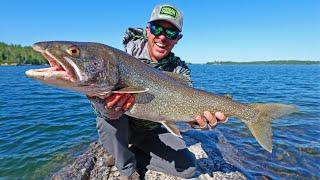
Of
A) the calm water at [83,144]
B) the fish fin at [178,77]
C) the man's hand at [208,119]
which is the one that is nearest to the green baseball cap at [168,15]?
the fish fin at [178,77]

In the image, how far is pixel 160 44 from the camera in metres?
6.08

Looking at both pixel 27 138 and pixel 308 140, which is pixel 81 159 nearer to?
pixel 27 138

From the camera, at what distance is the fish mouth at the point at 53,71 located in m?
3.76

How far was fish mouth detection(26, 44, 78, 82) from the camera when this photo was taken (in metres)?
3.76

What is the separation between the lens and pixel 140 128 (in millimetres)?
6609

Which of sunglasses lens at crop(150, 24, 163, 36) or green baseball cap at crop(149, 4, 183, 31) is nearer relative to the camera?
green baseball cap at crop(149, 4, 183, 31)

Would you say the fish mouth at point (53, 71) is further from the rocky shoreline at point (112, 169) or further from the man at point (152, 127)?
the rocky shoreline at point (112, 169)

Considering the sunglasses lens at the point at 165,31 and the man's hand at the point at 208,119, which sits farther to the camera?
the sunglasses lens at the point at 165,31

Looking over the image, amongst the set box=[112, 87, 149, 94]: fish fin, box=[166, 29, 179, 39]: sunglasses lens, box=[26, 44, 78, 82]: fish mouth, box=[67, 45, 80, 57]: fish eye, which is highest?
box=[166, 29, 179, 39]: sunglasses lens

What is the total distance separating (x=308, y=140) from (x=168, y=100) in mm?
8141

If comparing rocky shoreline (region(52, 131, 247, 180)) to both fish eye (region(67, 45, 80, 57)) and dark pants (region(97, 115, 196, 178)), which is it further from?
fish eye (region(67, 45, 80, 57))

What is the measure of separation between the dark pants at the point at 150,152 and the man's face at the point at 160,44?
1263 mm

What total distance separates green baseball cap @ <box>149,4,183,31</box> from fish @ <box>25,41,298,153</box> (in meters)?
1.13

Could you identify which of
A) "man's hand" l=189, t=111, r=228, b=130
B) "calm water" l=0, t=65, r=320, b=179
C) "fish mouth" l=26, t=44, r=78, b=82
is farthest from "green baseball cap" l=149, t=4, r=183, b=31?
"calm water" l=0, t=65, r=320, b=179
